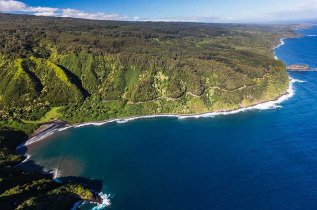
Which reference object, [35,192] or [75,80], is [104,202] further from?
[75,80]

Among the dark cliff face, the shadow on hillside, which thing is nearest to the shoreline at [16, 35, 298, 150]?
the shadow on hillside

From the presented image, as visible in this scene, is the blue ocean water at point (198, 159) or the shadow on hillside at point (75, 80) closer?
the blue ocean water at point (198, 159)

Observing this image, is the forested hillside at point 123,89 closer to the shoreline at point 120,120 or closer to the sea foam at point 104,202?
the shoreline at point 120,120

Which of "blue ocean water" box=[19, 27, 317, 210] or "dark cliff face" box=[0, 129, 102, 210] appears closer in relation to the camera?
"dark cliff face" box=[0, 129, 102, 210]

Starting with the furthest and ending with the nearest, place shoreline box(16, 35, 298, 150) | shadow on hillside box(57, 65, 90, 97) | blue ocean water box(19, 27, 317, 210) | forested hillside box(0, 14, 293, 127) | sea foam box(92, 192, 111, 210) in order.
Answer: shadow on hillside box(57, 65, 90, 97) → forested hillside box(0, 14, 293, 127) → shoreline box(16, 35, 298, 150) → blue ocean water box(19, 27, 317, 210) → sea foam box(92, 192, 111, 210)

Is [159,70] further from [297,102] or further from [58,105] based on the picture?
[297,102]

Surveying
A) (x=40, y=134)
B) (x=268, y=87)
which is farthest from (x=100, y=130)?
(x=268, y=87)

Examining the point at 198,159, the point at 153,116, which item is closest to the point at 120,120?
the point at 153,116

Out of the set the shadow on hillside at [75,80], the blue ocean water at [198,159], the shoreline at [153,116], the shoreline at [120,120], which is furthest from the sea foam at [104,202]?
the shadow on hillside at [75,80]

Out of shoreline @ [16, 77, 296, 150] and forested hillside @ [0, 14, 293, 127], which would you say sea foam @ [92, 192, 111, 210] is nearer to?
shoreline @ [16, 77, 296, 150]
